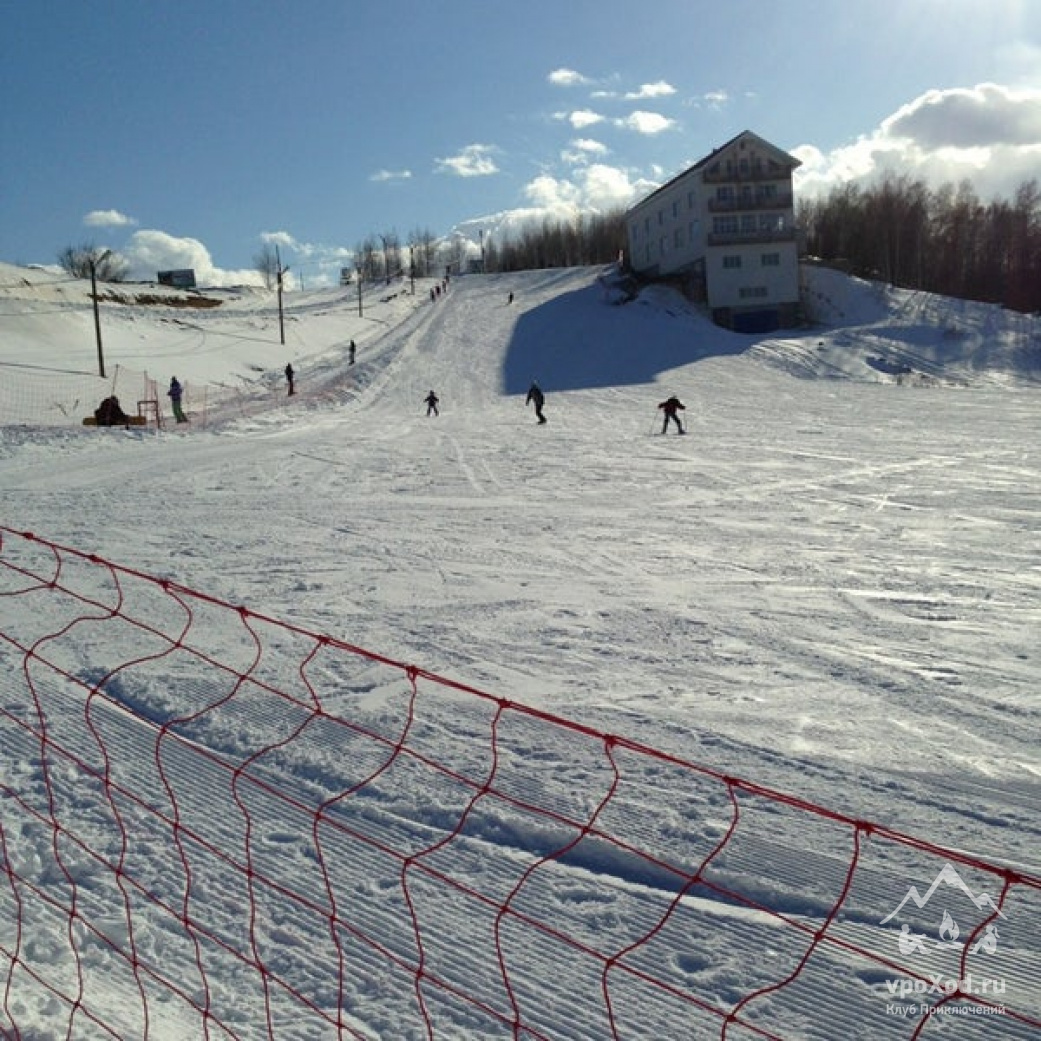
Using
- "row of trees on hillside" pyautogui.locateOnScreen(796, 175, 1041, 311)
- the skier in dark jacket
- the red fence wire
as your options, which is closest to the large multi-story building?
"row of trees on hillside" pyautogui.locateOnScreen(796, 175, 1041, 311)

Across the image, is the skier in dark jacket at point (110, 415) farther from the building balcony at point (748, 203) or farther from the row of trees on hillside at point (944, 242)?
the row of trees on hillside at point (944, 242)

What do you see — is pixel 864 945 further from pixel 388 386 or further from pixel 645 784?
pixel 388 386

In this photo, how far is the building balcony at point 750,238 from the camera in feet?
155

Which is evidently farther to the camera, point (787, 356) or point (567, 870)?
point (787, 356)

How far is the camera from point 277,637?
23.7 feet

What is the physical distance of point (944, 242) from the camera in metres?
67.8

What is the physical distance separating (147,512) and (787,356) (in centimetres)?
3292

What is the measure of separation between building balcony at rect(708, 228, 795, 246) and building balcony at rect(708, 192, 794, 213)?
6.19 ft

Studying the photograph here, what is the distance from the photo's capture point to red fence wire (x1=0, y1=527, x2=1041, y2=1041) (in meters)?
3.29

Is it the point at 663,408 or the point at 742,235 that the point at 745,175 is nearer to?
the point at 742,235

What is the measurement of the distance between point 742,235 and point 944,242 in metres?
31.4

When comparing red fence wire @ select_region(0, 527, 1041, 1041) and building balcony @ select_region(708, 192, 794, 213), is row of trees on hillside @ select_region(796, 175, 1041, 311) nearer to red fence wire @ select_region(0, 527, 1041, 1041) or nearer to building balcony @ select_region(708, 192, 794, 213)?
building balcony @ select_region(708, 192, 794, 213)

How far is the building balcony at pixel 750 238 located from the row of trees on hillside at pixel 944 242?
17.6m

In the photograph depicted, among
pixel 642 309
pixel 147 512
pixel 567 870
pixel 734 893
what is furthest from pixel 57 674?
pixel 642 309
